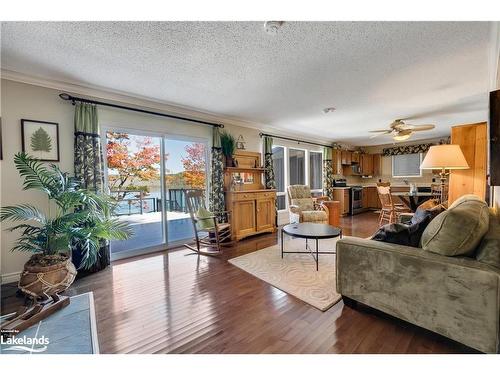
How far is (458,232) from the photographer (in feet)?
4.68

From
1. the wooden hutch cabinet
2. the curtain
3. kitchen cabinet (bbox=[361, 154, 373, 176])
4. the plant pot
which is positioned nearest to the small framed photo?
the curtain

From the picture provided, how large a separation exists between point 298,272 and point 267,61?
2402 millimetres

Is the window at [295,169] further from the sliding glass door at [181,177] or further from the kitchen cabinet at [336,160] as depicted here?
the sliding glass door at [181,177]

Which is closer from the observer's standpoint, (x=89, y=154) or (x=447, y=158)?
(x=447, y=158)

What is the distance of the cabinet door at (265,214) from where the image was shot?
4.46 m

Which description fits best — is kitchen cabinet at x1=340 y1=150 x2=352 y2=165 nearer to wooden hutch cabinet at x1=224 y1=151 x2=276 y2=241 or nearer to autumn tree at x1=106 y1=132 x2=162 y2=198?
wooden hutch cabinet at x1=224 y1=151 x2=276 y2=241

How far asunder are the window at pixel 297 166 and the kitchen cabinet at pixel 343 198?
1311mm

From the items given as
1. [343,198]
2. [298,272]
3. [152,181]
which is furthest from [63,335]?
[343,198]

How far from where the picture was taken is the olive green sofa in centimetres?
131

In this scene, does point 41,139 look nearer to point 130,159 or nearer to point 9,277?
point 130,159

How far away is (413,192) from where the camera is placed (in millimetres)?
4898

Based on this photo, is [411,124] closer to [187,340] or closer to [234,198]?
[234,198]

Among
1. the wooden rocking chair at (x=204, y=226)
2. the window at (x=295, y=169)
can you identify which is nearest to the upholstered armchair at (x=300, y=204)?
the window at (x=295, y=169)

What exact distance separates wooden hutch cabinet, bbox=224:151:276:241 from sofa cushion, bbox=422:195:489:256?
9.81 ft
